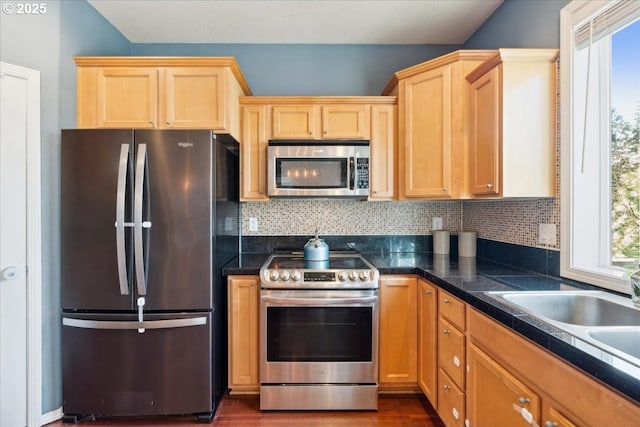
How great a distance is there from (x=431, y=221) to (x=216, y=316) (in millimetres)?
1930

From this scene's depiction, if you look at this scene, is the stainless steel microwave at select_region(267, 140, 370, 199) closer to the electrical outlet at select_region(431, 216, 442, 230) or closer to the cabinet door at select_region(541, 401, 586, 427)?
the electrical outlet at select_region(431, 216, 442, 230)

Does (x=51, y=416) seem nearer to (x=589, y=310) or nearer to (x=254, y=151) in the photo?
(x=254, y=151)

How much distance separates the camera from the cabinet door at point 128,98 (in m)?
2.10

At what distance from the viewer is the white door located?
1.74 m

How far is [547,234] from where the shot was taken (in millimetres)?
1765

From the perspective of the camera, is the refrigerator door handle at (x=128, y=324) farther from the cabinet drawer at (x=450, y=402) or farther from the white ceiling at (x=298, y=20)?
the white ceiling at (x=298, y=20)

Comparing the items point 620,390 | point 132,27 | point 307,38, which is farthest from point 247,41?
point 620,390

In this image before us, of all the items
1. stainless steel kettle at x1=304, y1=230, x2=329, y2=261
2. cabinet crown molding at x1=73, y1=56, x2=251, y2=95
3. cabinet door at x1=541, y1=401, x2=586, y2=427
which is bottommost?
cabinet door at x1=541, y1=401, x2=586, y2=427

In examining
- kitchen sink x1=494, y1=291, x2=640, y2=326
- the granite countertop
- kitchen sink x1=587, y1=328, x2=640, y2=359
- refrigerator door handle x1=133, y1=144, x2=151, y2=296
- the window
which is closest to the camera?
the granite countertop

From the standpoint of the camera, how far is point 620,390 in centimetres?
72

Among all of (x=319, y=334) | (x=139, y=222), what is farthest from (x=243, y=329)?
(x=139, y=222)

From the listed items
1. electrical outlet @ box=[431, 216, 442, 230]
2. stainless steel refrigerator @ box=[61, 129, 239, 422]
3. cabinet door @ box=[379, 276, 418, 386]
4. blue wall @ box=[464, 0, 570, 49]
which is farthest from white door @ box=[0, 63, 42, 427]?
blue wall @ box=[464, 0, 570, 49]

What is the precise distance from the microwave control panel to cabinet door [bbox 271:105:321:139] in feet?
1.33

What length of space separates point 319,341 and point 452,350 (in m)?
0.81
